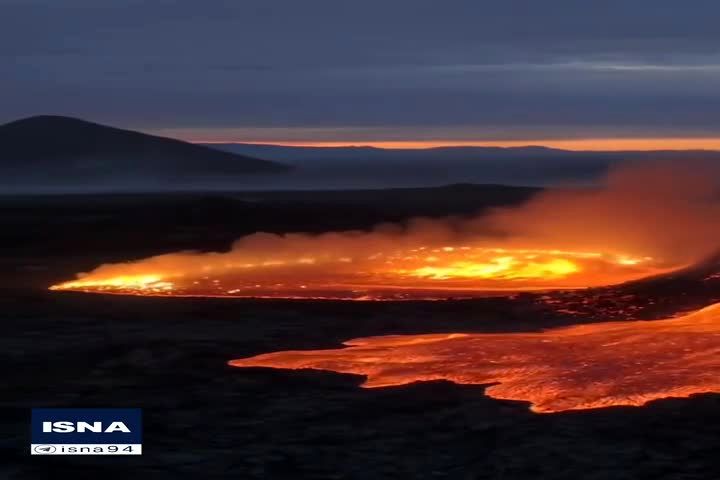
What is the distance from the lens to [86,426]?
13820 mm

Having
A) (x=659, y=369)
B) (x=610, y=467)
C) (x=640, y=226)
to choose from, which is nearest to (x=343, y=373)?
(x=659, y=369)

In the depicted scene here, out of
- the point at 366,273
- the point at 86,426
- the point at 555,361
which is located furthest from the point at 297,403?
the point at 366,273

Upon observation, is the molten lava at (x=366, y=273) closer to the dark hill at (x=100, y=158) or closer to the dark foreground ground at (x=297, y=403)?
the dark foreground ground at (x=297, y=403)

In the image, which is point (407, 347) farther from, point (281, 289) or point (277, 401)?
point (281, 289)

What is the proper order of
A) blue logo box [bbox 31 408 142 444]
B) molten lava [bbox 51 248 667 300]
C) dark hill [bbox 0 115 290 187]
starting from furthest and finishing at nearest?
dark hill [bbox 0 115 290 187], molten lava [bbox 51 248 667 300], blue logo box [bbox 31 408 142 444]

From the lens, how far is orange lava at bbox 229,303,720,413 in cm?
1564

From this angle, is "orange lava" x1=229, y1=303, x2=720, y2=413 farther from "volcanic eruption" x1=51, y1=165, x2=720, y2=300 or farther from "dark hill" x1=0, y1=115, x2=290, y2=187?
"dark hill" x1=0, y1=115, x2=290, y2=187

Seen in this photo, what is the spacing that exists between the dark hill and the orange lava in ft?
382

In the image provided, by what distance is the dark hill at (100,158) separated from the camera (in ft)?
465

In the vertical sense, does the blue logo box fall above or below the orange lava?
below

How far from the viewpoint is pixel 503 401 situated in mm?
15195

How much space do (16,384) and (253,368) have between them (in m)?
2.85

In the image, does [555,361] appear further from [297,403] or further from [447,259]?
[447,259]

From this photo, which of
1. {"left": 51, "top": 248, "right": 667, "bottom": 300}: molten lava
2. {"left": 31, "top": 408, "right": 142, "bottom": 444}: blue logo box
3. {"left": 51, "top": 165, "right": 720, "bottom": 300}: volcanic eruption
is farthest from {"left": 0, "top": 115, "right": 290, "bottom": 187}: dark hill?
{"left": 31, "top": 408, "right": 142, "bottom": 444}: blue logo box
